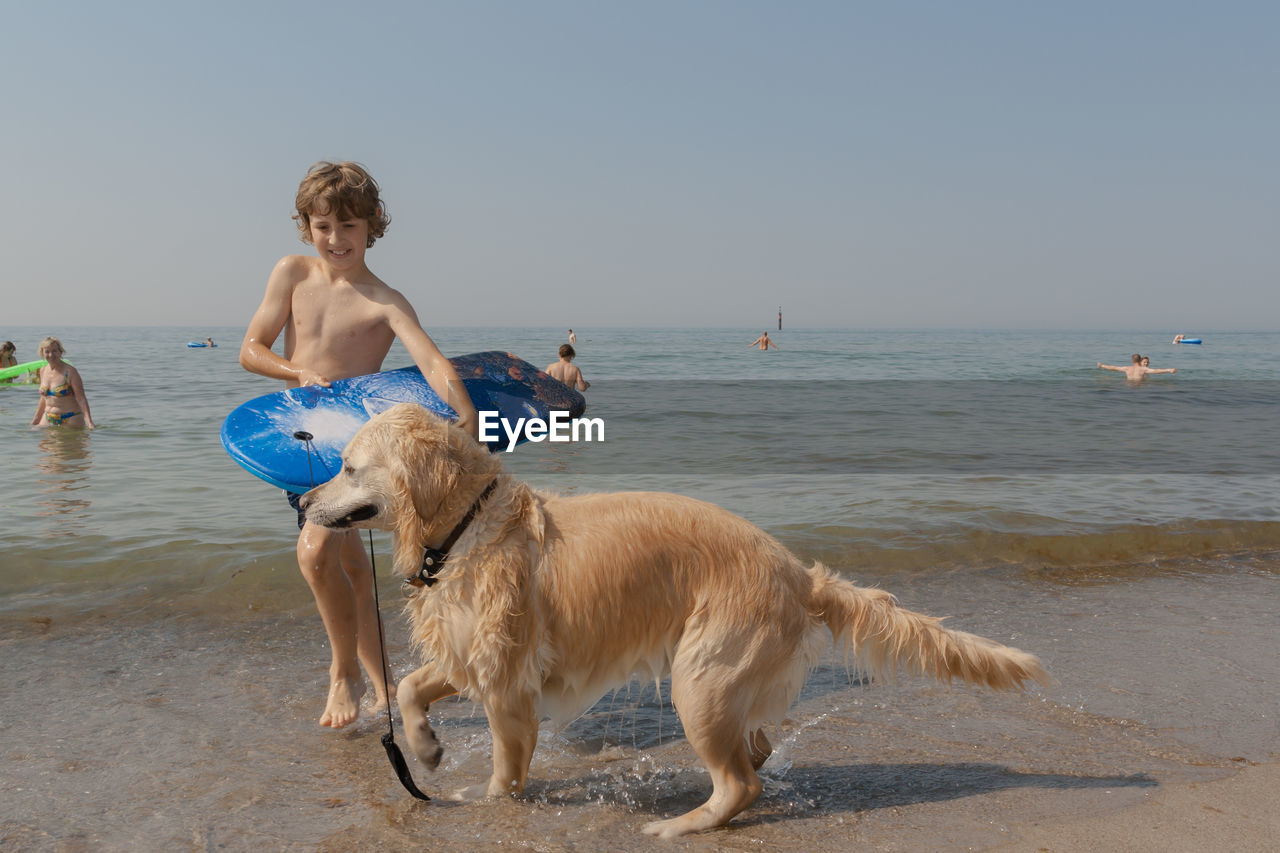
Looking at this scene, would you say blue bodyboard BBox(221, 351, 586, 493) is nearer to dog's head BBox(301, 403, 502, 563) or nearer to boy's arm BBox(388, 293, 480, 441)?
boy's arm BBox(388, 293, 480, 441)

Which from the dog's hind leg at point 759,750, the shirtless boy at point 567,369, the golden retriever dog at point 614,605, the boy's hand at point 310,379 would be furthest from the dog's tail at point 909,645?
the shirtless boy at point 567,369

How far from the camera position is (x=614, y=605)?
3.24m

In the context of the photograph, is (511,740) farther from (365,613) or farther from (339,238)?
(339,238)

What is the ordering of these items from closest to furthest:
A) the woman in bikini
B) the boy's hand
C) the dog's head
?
the dog's head, the boy's hand, the woman in bikini

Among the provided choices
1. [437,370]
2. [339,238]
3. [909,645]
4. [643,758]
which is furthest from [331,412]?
[909,645]

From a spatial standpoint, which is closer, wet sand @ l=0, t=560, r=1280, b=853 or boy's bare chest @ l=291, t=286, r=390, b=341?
wet sand @ l=0, t=560, r=1280, b=853

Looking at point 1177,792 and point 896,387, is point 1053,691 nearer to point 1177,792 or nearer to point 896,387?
point 1177,792

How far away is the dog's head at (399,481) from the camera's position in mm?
3172

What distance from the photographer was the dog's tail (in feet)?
10.7

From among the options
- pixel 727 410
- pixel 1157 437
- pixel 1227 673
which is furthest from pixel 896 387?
pixel 1227 673

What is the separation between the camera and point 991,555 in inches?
285

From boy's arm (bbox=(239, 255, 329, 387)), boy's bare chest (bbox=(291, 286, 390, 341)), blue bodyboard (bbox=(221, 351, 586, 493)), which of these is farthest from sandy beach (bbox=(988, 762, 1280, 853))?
boy's arm (bbox=(239, 255, 329, 387))

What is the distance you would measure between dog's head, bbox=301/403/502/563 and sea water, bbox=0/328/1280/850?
3.70ft

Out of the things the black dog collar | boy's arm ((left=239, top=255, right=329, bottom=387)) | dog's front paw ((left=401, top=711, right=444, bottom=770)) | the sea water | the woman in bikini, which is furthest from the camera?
the woman in bikini
